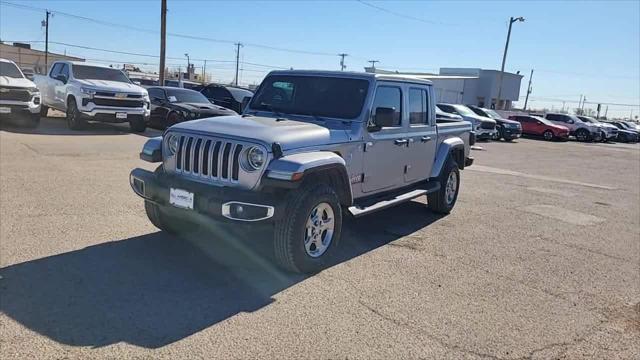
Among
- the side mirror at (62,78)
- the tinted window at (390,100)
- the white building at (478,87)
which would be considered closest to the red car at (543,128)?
the white building at (478,87)

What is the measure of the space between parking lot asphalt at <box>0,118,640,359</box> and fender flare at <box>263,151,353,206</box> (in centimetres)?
81

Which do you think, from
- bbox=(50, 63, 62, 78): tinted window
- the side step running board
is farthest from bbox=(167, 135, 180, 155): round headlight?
bbox=(50, 63, 62, 78): tinted window

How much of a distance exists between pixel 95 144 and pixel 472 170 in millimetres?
9642

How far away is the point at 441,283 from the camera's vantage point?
16.2ft

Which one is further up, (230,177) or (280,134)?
(280,134)

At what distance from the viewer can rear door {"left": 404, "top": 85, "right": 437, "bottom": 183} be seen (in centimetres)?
665

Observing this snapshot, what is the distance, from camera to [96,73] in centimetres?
1580

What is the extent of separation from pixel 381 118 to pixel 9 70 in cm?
1397

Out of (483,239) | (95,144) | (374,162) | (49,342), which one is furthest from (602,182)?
(49,342)

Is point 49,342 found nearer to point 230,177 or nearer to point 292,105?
point 230,177

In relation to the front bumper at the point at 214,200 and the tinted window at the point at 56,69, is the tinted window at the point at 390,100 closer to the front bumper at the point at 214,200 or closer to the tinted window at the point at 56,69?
the front bumper at the point at 214,200

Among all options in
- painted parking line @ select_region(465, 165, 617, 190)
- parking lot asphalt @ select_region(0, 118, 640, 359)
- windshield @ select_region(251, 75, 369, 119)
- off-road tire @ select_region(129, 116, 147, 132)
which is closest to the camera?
parking lot asphalt @ select_region(0, 118, 640, 359)

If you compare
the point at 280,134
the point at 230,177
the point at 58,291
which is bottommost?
the point at 58,291

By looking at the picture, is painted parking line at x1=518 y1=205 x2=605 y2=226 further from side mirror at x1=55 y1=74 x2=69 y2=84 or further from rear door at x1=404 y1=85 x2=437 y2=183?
side mirror at x1=55 y1=74 x2=69 y2=84
